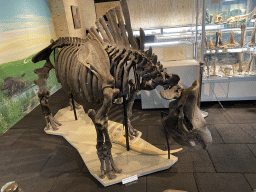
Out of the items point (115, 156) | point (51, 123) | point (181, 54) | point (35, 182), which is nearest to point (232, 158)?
point (115, 156)

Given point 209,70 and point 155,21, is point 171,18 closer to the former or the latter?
point 155,21

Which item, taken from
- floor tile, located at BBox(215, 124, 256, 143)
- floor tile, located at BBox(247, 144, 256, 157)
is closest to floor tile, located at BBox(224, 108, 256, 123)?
floor tile, located at BBox(215, 124, 256, 143)

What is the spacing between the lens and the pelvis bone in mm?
1777

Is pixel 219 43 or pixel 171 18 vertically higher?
pixel 171 18

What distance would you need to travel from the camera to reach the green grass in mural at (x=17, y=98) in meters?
4.37

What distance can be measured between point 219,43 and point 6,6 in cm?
516

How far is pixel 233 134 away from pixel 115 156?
222 cm

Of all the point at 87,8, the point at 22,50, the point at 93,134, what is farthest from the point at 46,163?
the point at 87,8

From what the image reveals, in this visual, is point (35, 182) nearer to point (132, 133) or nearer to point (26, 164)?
point (26, 164)

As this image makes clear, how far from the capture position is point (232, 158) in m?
2.93

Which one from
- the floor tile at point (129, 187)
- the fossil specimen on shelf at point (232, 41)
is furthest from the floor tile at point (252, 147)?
the fossil specimen on shelf at point (232, 41)

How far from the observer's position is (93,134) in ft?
12.4

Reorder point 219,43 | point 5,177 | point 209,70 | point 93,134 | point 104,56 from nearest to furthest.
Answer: point 104,56 < point 5,177 < point 93,134 < point 219,43 < point 209,70

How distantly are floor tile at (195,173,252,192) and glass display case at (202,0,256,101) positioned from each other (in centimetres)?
225
